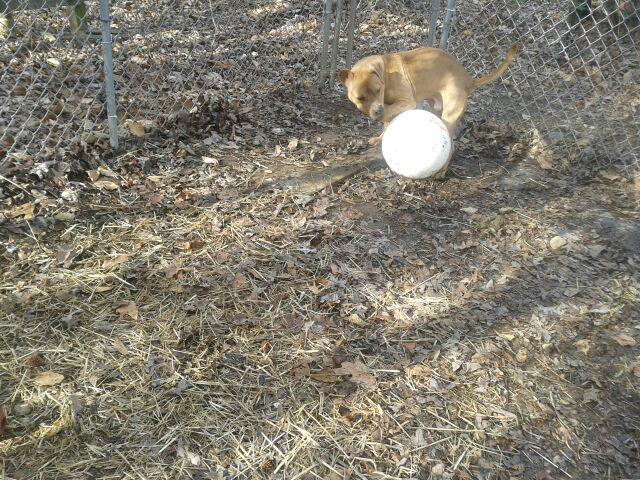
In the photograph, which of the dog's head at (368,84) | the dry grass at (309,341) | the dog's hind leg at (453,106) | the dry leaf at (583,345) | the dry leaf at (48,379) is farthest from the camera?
the dog's hind leg at (453,106)

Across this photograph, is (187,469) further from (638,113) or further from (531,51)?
(531,51)

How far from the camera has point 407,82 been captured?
4207 mm

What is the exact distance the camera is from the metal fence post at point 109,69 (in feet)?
11.9

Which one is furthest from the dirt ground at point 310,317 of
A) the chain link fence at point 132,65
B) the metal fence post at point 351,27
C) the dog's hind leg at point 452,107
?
the metal fence post at point 351,27

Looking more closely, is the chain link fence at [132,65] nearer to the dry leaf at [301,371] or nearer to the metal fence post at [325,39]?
the metal fence post at [325,39]

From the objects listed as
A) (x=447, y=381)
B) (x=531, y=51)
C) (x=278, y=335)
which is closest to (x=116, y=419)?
(x=278, y=335)

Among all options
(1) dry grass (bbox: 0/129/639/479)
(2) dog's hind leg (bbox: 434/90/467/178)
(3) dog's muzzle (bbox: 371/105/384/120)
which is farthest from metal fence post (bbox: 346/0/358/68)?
(1) dry grass (bbox: 0/129/639/479)

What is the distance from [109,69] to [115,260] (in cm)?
154

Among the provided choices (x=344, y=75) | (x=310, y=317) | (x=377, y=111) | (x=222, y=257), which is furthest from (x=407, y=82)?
(x=310, y=317)

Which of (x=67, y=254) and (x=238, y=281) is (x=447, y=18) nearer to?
(x=238, y=281)

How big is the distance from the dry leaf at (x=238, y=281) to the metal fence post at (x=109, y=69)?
5.83 feet

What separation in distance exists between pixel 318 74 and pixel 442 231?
3.05m

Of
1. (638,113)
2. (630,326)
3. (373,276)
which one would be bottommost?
(638,113)

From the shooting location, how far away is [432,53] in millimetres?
4254
